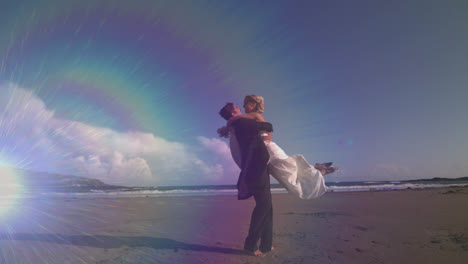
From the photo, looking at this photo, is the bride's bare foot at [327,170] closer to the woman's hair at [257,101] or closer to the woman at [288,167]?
the woman at [288,167]

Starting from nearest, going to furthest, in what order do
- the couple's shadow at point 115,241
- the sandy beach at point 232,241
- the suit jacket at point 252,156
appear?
1. the sandy beach at point 232,241
2. the suit jacket at point 252,156
3. the couple's shadow at point 115,241

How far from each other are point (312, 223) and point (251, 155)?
11.3 feet

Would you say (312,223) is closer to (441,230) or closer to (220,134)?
(441,230)

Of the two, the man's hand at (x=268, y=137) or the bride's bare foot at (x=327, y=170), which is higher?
the man's hand at (x=268, y=137)

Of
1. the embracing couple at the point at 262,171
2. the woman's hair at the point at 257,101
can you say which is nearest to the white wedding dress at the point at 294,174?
the embracing couple at the point at 262,171

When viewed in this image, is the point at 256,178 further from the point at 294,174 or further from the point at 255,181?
the point at 294,174

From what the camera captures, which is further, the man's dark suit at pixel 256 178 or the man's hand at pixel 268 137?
the man's hand at pixel 268 137

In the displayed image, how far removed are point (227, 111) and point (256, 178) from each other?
119 cm

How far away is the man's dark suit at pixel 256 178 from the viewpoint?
10.9 ft

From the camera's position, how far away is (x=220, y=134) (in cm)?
370

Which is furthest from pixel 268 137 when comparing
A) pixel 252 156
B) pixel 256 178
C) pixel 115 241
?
pixel 115 241

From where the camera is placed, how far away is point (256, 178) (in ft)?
11.0

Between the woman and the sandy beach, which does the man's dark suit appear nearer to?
the woman

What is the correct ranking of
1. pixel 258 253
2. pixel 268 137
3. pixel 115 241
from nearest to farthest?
pixel 258 253 → pixel 268 137 → pixel 115 241
